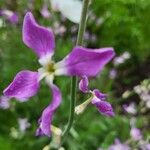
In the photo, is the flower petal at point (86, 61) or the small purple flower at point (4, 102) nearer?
the flower petal at point (86, 61)

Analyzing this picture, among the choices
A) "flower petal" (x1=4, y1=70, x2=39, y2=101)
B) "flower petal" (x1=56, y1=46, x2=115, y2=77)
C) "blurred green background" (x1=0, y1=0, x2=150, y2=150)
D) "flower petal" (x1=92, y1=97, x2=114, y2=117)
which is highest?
"flower petal" (x1=56, y1=46, x2=115, y2=77)

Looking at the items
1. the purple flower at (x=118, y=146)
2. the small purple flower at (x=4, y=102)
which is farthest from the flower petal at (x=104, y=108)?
the small purple flower at (x=4, y=102)

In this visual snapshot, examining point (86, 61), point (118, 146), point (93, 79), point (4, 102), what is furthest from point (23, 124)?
point (86, 61)

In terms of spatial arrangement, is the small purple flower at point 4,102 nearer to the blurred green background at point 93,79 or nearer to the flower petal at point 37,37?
the blurred green background at point 93,79

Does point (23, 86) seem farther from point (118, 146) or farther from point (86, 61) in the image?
point (118, 146)

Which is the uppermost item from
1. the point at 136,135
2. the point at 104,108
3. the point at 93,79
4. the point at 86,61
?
the point at 86,61

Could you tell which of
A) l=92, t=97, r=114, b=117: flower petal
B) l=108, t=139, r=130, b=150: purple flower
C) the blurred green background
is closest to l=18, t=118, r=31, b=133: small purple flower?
the blurred green background

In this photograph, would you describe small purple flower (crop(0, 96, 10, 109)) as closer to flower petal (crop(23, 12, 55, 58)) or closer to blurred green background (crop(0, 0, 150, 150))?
blurred green background (crop(0, 0, 150, 150))
